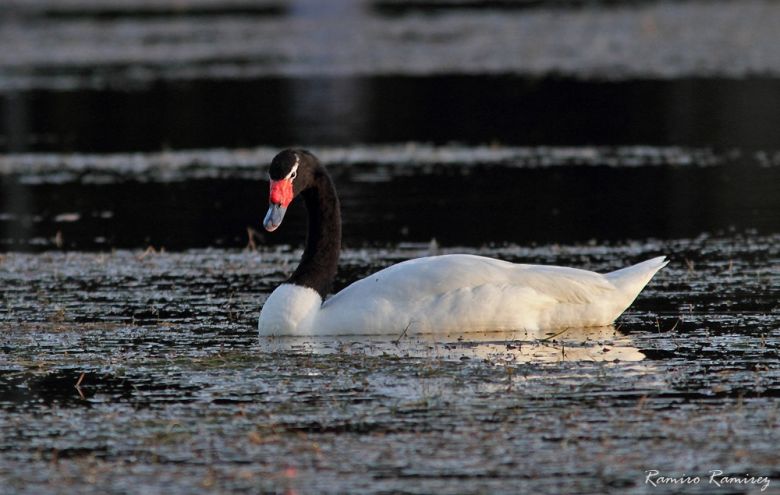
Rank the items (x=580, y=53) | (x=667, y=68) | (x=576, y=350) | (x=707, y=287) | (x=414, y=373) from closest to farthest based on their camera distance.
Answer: (x=414, y=373) → (x=576, y=350) → (x=707, y=287) → (x=667, y=68) → (x=580, y=53)

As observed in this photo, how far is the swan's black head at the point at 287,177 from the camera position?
35.8 feet

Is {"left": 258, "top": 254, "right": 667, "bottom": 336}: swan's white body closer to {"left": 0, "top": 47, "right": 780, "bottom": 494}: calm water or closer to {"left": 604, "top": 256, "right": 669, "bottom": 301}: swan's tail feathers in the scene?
{"left": 604, "top": 256, "right": 669, "bottom": 301}: swan's tail feathers

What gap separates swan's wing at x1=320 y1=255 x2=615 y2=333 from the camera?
10602mm

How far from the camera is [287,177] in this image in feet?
36.3

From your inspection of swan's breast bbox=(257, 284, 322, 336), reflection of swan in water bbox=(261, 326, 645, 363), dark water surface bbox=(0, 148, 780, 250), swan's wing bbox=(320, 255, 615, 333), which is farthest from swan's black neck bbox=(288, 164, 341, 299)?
dark water surface bbox=(0, 148, 780, 250)

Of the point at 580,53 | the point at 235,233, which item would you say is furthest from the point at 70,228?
the point at 580,53

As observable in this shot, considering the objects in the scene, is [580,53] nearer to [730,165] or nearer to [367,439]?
[730,165]

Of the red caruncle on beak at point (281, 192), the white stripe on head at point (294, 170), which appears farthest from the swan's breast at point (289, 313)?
the white stripe on head at point (294, 170)

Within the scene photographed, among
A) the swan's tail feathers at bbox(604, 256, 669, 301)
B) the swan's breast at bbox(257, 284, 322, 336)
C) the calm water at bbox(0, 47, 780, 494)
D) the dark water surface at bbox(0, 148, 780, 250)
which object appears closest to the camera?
the calm water at bbox(0, 47, 780, 494)

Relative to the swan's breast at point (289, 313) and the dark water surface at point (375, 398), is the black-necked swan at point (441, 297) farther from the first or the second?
the dark water surface at point (375, 398)

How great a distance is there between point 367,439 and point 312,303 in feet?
9.86

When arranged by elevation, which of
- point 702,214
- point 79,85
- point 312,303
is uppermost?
point 79,85

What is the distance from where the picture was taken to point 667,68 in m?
31.2

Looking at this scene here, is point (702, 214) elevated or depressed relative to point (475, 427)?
elevated
